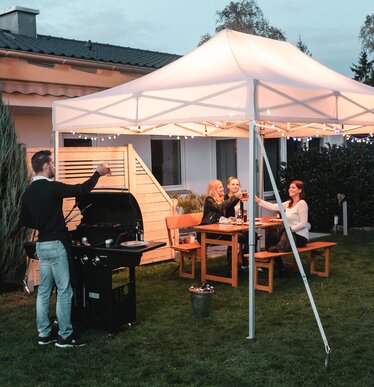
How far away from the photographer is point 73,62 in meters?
9.77

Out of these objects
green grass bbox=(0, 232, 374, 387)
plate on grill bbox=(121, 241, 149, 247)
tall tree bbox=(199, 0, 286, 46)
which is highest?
tall tree bbox=(199, 0, 286, 46)

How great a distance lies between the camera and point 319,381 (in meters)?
4.36

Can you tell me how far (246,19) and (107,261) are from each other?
2891 centimetres

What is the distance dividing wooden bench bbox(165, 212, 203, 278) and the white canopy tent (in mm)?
2105

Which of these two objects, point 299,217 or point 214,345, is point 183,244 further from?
point 214,345

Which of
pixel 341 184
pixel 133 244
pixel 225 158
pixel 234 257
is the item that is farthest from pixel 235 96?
pixel 225 158

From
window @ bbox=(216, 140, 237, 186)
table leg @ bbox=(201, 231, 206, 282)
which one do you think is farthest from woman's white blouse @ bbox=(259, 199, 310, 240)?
window @ bbox=(216, 140, 237, 186)

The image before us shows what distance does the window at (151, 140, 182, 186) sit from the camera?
41.1ft

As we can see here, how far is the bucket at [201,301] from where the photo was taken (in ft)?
19.7

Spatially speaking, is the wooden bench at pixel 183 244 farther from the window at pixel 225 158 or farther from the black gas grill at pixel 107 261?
the window at pixel 225 158

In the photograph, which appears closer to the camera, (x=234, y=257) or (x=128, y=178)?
(x=234, y=257)

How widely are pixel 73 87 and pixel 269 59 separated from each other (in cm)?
401

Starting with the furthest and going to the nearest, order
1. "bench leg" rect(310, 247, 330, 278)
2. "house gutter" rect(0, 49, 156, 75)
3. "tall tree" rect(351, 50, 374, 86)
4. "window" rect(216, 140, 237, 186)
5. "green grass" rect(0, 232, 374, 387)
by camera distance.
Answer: "tall tree" rect(351, 50, 374, 86) < "window" rect(216, 140, 237, 186) < "house gutter" rect(0, 49, 156, 75) < "bench leg" rect(310, 247, 330, 278) < "green grass" rect(0, 232, 374, 387)

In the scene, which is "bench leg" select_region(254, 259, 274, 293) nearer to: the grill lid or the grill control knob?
the grill lid
